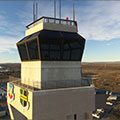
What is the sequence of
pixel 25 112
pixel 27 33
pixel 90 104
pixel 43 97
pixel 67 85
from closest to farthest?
1. pixel 43 97
2. pixel 25 112
3. pixel 90 104
4. pixel 67 85
5. pixel 27 33

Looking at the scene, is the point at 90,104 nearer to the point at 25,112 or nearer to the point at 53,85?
the point at 53,85

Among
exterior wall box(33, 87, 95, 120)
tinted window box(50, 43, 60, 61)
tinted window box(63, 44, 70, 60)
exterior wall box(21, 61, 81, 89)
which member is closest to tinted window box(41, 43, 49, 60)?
tinted window box(50, 43, 60, 61)

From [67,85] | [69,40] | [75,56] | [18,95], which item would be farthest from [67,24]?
[18,95]

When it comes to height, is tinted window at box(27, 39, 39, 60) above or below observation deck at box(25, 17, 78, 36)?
below

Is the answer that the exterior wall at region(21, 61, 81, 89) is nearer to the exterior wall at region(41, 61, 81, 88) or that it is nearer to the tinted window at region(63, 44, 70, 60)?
the exterior wall at region(41, 61, 81, 88)

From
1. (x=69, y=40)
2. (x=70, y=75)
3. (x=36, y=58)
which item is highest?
(x=69, y=40)

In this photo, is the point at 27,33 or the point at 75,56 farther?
the point at 27,33

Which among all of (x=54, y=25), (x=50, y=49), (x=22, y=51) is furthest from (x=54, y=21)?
(x=22, y=51)

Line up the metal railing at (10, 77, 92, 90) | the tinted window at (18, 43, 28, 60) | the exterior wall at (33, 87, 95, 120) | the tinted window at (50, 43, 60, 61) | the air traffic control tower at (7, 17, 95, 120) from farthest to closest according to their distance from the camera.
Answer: the tinted window at (18, 43, 28, 60) < the metal railing at (10, 77, 92, 90) < the tinted window at (50, 43, 60, 61) < the air traffic control tower at (7, 17, 95, 120) < the exterior wall at (33, 87, 95, 120)

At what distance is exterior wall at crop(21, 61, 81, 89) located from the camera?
17109mm

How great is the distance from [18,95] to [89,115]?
32.5 ft

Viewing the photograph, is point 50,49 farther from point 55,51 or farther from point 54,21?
point 54,21

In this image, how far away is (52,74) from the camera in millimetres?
17672

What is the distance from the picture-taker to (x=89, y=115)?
1755 centimetres
